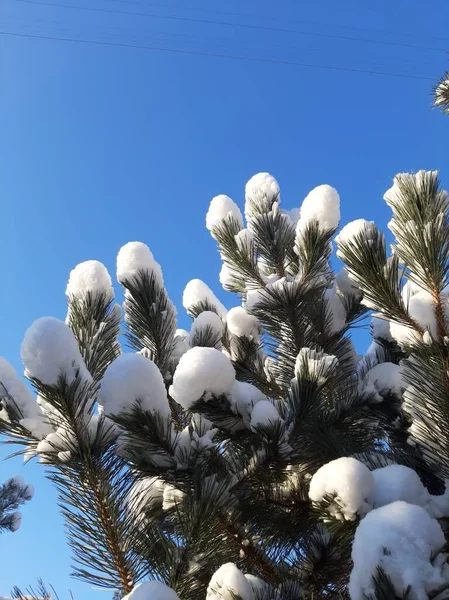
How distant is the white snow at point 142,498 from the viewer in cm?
171

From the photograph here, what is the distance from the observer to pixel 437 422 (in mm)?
1862

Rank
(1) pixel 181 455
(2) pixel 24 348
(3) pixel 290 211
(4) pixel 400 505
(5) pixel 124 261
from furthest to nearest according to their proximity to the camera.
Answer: (3) pixel 290 211, (5) pixel 124 261, (1) pixel 181 455, (2) pixel 24 348, (4) pixel 400 505

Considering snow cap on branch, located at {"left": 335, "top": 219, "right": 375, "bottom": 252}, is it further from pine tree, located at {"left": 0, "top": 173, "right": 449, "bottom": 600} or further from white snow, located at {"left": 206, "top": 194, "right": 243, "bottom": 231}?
white snow, located at {"left": 206, "top": 194, "right": 243, "bottom": 231}

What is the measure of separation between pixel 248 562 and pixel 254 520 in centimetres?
20

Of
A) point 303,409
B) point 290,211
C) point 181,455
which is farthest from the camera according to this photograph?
point 290,211

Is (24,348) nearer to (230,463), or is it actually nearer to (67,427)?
(67,427)

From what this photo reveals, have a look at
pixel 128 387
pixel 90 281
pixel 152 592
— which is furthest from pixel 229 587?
pixel 90 281

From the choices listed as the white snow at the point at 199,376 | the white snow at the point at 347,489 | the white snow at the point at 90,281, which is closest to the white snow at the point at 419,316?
the white snow at the point at 199,376

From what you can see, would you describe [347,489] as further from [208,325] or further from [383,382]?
[208,325]

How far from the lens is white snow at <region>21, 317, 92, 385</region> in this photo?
1.47 metres

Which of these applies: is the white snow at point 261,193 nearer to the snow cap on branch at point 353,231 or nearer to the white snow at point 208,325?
the white snow at point 208,325

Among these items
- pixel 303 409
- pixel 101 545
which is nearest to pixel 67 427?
pixel 101 545

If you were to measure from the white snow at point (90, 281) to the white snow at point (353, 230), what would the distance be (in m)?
1.15

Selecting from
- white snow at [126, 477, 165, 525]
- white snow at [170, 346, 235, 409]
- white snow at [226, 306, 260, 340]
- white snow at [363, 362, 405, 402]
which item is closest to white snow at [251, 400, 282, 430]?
white snow at [170, 346, 235, 409]
